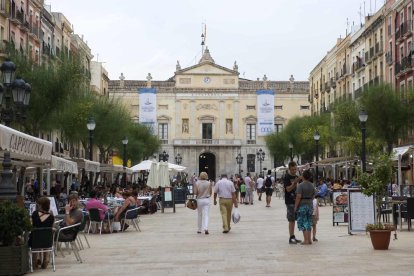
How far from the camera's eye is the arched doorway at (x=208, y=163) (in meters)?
94.9

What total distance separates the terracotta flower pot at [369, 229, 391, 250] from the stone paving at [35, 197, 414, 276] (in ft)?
0.52

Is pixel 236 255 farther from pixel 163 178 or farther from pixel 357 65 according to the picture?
pixel 357 65

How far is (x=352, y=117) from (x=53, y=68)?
20.6 metres

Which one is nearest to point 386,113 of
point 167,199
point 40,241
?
point 167,199

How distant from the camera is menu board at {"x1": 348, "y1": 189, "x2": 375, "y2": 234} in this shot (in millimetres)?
18078

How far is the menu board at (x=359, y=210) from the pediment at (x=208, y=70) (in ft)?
247

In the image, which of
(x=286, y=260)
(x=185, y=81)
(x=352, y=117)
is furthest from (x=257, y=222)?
(x=185, y=81)

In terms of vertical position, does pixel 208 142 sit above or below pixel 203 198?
above

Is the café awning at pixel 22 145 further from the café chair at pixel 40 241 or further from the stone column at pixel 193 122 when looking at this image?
the stone column at pixel 193 122

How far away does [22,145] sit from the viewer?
13266 mm

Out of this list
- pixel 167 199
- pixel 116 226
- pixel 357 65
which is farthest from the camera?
pixel 357 65

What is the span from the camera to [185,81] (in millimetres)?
92625

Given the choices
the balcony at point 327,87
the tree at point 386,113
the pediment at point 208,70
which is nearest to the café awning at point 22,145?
the tree at point 386,113

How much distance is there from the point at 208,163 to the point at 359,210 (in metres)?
78.3
